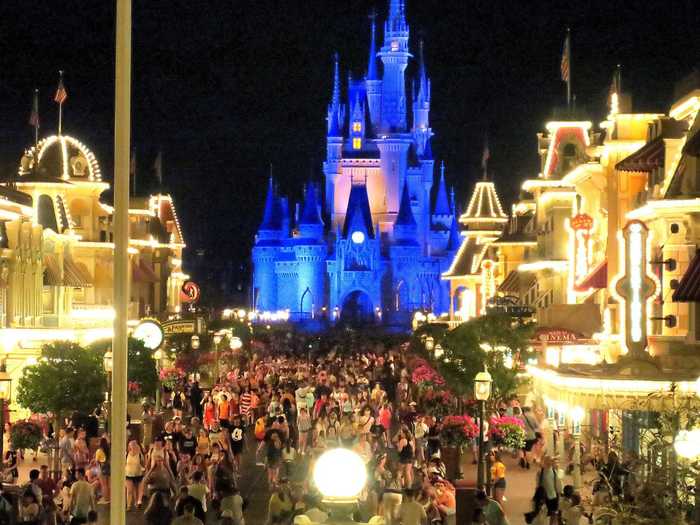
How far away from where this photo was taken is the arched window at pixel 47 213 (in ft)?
147

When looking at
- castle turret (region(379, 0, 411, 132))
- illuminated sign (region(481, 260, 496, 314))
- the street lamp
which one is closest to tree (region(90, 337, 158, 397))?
the street lamp

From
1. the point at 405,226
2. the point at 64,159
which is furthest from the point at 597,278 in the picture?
the point at 405,226

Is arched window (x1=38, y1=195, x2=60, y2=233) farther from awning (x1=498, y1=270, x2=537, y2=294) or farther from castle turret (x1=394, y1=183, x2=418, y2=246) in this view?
castle turret (x1=394, y1=183, x2=418, y2=246)

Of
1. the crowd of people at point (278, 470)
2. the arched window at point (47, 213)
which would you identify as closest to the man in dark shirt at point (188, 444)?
the crowd of people at point (278, 470)

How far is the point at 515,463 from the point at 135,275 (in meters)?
35.3

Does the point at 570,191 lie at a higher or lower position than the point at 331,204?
lower

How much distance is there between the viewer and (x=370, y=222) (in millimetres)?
143000

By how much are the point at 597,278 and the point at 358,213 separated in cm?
10876

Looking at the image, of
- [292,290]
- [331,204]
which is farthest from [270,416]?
[331,204]

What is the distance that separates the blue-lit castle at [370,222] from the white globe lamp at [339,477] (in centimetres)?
12326

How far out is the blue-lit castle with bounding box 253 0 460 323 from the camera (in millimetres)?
139750

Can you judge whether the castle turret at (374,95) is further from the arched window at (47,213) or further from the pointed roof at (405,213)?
the arched window at (47,213)

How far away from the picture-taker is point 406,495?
15.7 metres

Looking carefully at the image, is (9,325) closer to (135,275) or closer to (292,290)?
(135,275)
